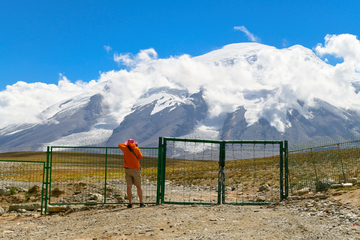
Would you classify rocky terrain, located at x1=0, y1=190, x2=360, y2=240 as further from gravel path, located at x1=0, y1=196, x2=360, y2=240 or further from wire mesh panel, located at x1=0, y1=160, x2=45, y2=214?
wire mesh panel, located at x1=0, y1=160, x2=45, y2=214

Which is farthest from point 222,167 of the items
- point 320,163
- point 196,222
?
point 320,163

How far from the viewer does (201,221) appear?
8.49 metres

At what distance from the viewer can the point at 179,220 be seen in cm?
857

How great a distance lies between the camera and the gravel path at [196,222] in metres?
7.32

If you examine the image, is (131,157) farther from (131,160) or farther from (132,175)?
(132,175)

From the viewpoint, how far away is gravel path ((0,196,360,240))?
24.0ft

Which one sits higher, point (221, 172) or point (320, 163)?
point (320, 163)

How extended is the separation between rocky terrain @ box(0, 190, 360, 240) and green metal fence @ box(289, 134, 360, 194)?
191 centimetres

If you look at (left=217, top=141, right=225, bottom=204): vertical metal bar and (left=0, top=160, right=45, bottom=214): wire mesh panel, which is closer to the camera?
(left=217, top=141, right=225, bottom=204): vertical metal bar

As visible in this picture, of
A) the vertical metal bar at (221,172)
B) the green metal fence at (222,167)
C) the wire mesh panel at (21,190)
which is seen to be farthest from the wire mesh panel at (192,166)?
the wire mesh panel at (21,190)

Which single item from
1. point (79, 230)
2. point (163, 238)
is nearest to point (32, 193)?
point (79, 230)

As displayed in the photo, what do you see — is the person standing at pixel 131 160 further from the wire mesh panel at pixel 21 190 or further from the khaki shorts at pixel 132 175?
the wire mesh panel at pixel 21 190

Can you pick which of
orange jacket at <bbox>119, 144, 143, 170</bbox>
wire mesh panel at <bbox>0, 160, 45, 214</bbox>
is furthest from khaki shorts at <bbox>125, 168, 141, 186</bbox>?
wire mesh panel at <bbox>0, 160, 45, 214</bbox>

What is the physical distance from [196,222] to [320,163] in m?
7.79
